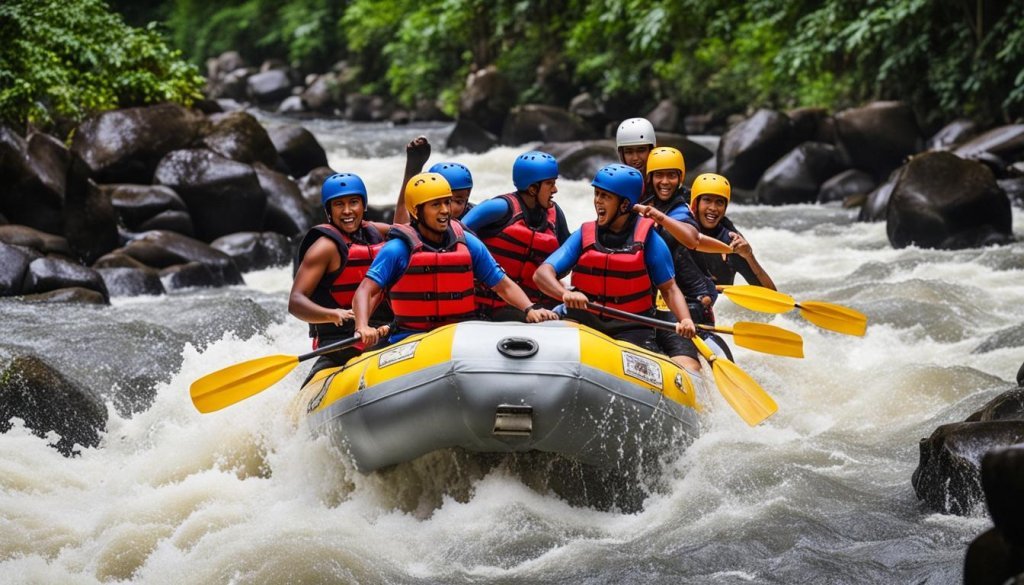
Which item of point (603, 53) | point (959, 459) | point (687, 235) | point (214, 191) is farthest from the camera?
point (603, 53)

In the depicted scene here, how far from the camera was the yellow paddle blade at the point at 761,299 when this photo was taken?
589 centimetres

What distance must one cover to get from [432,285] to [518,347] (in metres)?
0.70

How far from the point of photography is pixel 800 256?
10.9 meters

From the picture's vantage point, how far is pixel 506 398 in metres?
4.46

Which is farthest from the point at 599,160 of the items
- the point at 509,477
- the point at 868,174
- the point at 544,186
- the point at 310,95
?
the point at 310,95

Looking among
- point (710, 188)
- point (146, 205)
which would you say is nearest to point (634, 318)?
point (710, 188)

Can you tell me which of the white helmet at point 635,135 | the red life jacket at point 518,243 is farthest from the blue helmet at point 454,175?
the white helmet at point 635,135

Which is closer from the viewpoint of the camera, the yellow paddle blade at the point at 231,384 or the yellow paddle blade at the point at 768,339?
the yellow paddle blade at the point at 231,384

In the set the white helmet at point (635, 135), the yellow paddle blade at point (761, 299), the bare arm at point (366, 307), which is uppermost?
the white helmet at point (635, 135)

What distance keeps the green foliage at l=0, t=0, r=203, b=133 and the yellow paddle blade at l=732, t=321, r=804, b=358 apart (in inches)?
306

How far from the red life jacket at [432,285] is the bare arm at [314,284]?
27cm

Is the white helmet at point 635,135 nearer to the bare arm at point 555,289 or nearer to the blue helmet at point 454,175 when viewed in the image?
the blue helmet at point 454,175

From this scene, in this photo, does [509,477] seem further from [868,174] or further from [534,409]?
[868,174]

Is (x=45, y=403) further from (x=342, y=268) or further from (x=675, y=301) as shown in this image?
(x=675, y=301)
